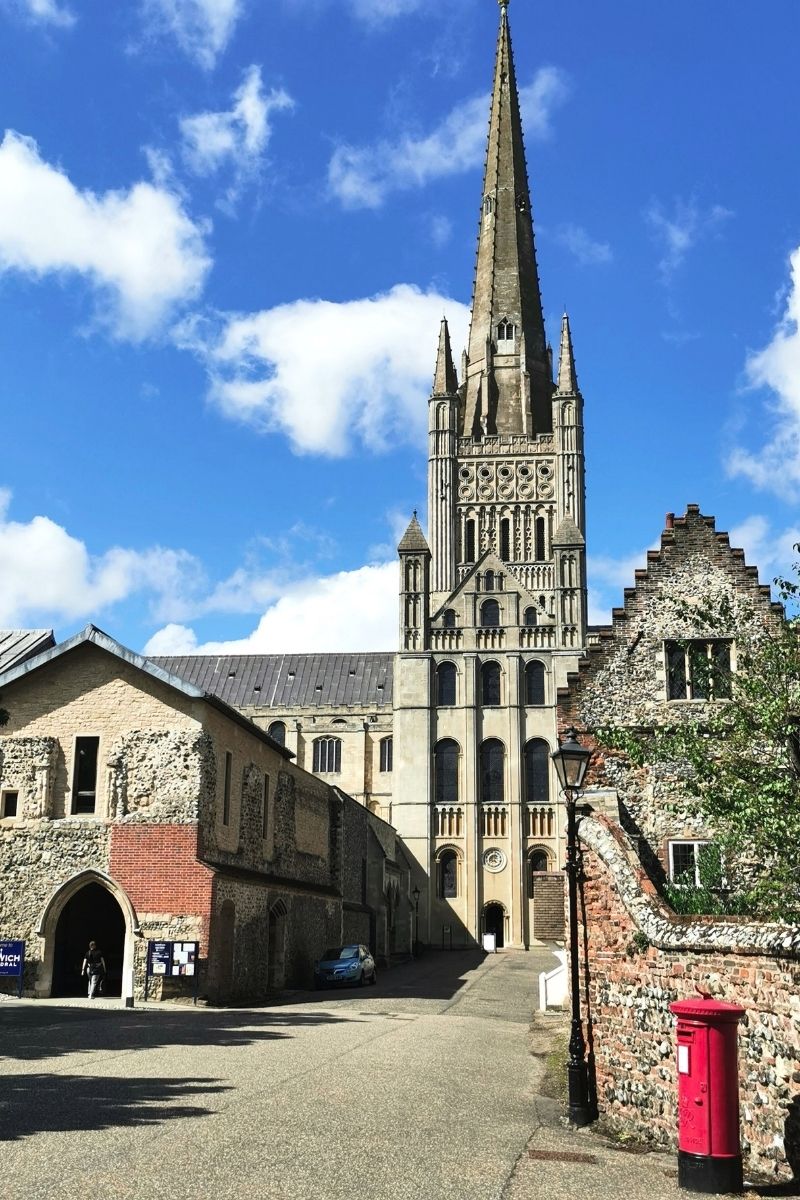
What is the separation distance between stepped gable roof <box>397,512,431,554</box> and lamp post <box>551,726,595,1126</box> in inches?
2086

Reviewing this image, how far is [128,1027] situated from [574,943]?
8615 millimetres

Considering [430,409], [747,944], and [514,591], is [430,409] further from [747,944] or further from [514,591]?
[747,944]

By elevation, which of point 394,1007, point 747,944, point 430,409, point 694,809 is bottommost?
point 394,1007

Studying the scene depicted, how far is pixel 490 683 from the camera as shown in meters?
64.1

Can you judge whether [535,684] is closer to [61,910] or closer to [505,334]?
[505,334]

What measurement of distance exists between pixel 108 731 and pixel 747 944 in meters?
18.7

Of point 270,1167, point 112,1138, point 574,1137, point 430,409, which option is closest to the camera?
point 270,1167

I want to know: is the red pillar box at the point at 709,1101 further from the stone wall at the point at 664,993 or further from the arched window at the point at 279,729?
the arched window at the point at 279,729

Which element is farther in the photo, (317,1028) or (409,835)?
(409,835)

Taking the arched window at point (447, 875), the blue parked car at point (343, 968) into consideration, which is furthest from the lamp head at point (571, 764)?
the arched window at point (447, 875)

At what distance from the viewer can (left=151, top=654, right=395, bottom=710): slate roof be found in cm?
7569

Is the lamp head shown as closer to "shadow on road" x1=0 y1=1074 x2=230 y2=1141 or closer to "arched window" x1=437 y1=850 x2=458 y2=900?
"shadow on road" x1=0 y1=1074 x2=230 y2=1141

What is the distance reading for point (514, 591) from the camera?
65125mm

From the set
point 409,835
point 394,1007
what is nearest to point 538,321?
point 409,835
